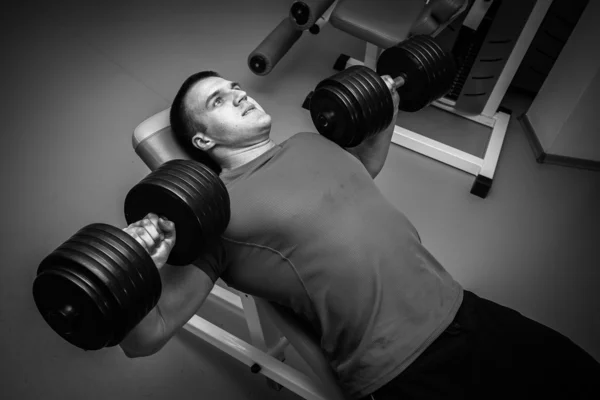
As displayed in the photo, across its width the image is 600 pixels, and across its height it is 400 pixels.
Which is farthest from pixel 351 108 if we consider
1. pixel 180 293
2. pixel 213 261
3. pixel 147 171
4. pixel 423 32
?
pixel 147 171

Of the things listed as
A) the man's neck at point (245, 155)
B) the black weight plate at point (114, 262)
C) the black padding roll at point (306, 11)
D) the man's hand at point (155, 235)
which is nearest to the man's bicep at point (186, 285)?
the man's hand at point (155, 235)

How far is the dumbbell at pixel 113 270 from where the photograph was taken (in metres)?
0.88

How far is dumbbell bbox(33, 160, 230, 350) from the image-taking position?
2.89 ft

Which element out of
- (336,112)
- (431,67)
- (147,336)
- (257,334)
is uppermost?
(431,67)

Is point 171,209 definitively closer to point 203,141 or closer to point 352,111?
point 203,141

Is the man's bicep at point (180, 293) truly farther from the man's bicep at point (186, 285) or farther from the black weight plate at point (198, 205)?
the black weight plate at point (198, 205)

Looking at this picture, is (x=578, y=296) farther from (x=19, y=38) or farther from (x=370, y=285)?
(x=19, y=38)

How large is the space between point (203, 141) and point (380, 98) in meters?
0.53

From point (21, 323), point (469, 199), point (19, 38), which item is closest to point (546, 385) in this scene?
point (469, 199)

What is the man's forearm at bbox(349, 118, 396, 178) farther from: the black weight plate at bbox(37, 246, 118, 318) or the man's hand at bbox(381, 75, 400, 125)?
the black weight plate at bbox(37, 246, 118, 318)

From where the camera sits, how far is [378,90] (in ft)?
4.72

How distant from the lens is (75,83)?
279cm

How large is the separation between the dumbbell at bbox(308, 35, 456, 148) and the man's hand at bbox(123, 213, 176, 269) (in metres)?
0.59

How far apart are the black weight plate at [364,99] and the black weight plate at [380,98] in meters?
0.01
